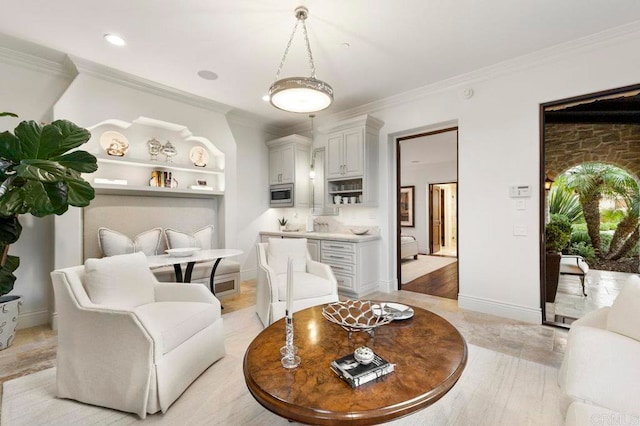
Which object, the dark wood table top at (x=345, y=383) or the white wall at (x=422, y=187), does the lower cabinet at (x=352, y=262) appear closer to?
the dark wood table top at (x=345, y=383)

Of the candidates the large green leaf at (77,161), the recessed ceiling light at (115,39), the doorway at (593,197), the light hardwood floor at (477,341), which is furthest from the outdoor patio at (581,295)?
the recessed ceiling light at (115,39)

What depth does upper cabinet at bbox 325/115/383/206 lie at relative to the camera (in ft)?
14.1

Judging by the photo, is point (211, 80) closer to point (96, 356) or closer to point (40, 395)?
point (96, 356)

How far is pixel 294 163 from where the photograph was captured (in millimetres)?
5148

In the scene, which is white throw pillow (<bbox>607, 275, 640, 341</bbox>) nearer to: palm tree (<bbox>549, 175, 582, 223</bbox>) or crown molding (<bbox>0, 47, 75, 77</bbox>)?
palm tree (<bbox>549, 175, 582, 223</bbox>)

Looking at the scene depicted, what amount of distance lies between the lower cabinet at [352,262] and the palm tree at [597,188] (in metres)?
3.55

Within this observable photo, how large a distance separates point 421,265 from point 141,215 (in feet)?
18.5

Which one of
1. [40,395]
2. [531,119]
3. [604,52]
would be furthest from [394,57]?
[40,395]

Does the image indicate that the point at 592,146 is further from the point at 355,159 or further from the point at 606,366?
the point at 606,366

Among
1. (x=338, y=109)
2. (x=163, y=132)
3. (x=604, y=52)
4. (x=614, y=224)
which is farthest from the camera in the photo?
(x=338, y=109)

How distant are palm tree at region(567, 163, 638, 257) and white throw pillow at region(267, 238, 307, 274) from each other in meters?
4.72

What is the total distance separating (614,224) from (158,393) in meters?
6.31

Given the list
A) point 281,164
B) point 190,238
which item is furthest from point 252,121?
point 190,238

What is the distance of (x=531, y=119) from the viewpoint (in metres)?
3.15
